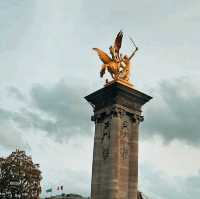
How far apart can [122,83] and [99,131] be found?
461cm

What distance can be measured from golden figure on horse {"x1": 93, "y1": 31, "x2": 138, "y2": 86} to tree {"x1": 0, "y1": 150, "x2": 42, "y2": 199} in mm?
17843

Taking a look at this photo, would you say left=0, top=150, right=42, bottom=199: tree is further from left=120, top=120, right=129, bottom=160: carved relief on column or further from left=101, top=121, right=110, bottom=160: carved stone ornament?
left=120, top=120, right=129, bottom=160: carved relief on column

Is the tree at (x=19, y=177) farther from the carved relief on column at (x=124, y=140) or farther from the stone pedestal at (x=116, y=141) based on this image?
the carved relief on column at (x=124, y=140)

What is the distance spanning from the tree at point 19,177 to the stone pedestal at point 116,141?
15734mm

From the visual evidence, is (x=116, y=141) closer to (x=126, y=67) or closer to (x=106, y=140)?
(x=106, y=140)

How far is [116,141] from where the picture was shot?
39.8 m

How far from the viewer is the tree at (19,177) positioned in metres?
54.0

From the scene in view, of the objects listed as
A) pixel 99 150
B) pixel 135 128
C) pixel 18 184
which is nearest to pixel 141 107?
pixel 135 128

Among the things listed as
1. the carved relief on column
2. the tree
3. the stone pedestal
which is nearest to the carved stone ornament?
the stone pedestal

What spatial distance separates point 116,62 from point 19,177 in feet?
64.7

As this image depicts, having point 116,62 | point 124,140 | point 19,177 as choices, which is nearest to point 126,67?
point 116,62

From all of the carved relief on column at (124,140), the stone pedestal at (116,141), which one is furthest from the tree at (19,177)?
the carved relief on column at (124,140)

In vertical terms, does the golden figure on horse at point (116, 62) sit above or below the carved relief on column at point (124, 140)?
above

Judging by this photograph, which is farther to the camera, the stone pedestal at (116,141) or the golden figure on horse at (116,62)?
the golden figure on horse at (116,62)
